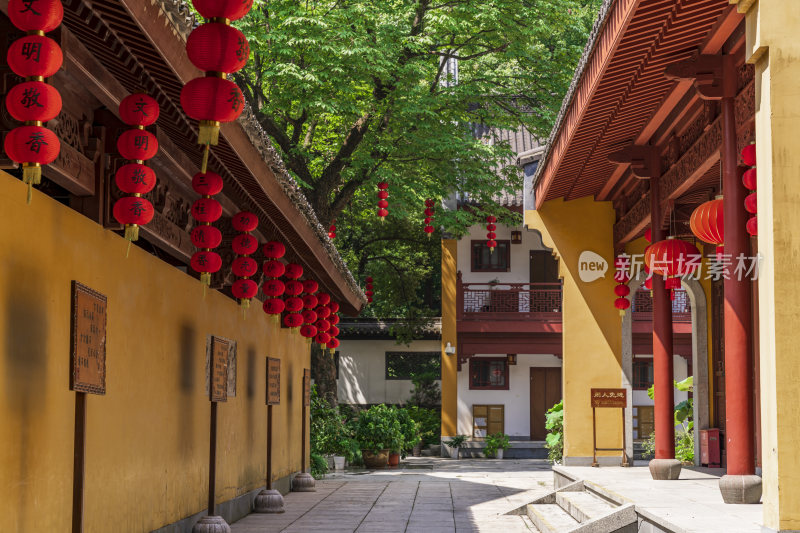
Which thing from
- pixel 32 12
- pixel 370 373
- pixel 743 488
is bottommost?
pixel 743 488

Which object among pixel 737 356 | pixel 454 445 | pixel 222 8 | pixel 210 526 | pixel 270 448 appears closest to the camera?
pixel 222 8

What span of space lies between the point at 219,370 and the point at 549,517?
3.44 metres

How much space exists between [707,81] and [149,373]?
4591 mm

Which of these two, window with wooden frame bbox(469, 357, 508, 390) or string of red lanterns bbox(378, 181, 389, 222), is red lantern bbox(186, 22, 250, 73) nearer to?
string of red lanterns bbox(378, 181, 389, 222)

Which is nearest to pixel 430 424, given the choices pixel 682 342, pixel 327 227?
pixel 682 342

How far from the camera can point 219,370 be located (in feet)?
30.3

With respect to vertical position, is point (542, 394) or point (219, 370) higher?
point (219, 370)

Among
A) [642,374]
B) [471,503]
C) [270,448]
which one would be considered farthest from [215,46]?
[642,374]

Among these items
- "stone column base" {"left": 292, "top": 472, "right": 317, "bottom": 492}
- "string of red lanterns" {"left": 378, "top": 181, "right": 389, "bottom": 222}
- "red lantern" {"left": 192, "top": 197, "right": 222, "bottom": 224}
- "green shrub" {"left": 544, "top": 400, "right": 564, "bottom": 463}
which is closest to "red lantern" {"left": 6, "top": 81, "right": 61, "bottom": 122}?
"red lantern" {"left": 192, "top": 197, "right": 222, "bottom": 224}

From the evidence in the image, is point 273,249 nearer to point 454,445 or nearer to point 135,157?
point 135,157

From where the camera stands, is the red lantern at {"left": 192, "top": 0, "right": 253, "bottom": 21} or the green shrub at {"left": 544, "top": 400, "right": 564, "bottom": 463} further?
the green shrub at {"left": 544, "top": 400, "right": 564, "bottom": 463}

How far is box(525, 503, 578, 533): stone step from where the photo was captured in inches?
345

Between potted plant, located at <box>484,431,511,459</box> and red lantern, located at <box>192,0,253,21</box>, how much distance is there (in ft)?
65.2

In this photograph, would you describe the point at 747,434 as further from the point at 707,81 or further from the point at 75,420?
the point at 75,420
